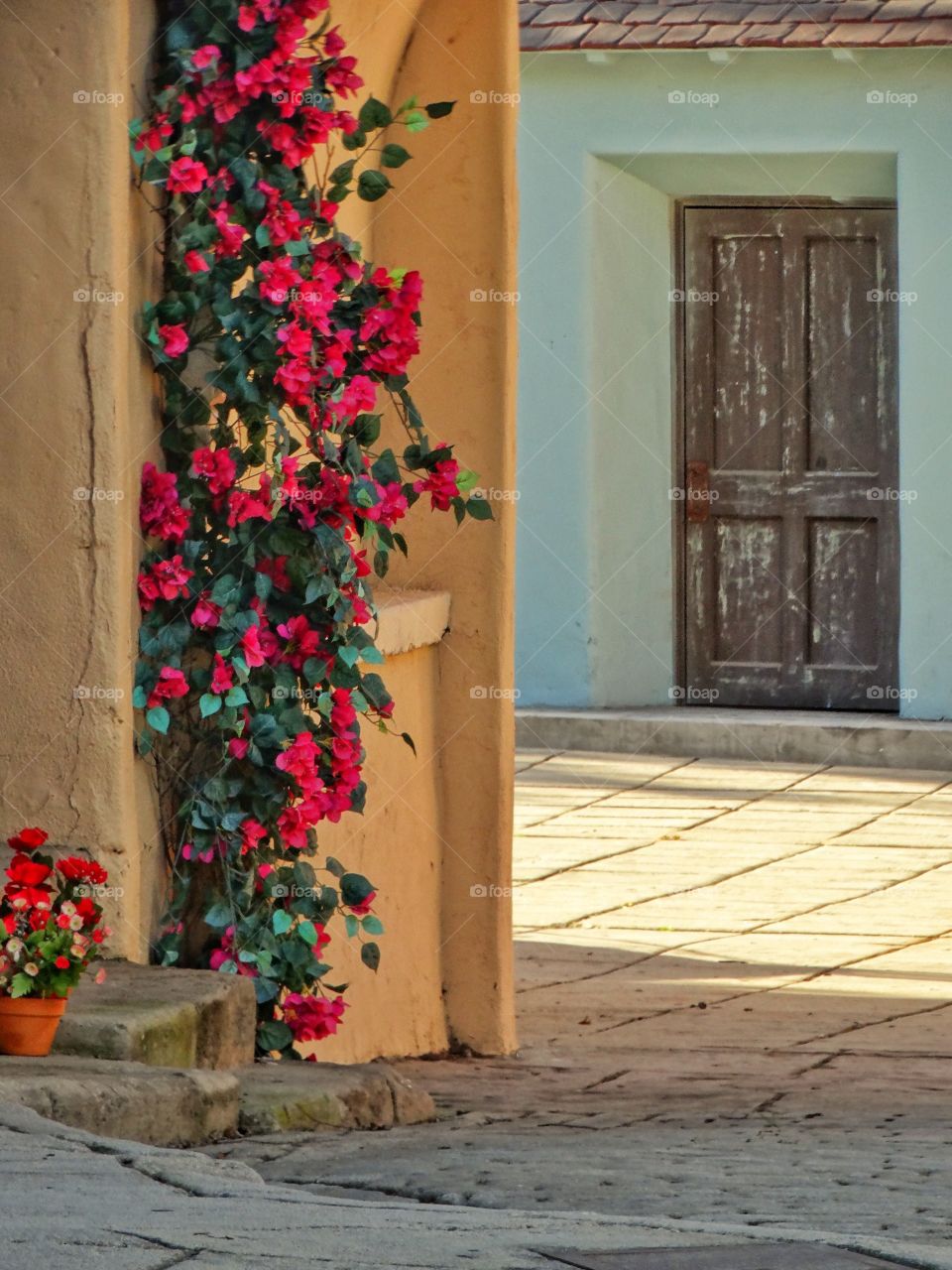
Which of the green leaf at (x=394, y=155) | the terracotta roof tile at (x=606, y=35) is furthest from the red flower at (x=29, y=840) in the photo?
the terracotta roof tile at (x=606, y=35)

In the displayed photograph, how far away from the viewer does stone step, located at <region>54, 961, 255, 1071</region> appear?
4.77m

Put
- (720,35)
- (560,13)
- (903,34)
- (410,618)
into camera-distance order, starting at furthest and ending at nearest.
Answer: (560,13), (720,35), (903,34), (410,618)

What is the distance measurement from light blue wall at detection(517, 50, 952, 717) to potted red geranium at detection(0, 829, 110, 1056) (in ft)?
25.2

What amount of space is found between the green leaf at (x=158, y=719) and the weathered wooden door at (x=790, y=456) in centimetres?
739

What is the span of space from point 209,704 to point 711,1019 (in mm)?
2334

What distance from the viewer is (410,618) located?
6.59 metres

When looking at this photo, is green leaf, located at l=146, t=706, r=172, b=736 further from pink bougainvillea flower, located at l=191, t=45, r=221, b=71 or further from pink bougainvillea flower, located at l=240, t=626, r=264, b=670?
pink bougainvillea flower, located at l=191, t=45, r=221, b=71

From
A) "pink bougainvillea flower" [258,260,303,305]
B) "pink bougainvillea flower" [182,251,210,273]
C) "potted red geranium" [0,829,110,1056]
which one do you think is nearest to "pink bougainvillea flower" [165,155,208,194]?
"pink bougainvillea flower" [182,251,210,273]

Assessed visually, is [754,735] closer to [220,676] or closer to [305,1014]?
[305,1014]

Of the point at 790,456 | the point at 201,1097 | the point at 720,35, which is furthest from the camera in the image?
the point at 790,456

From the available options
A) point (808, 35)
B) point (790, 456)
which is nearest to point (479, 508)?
point (808, 35)

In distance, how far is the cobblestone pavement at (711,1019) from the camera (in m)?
4.21

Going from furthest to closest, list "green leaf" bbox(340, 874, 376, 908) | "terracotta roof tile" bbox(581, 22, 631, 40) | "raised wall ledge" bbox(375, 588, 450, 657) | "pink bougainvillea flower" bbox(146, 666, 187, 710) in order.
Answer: "terracotta roof tile" bbox(581, 22, 631, 40)
"raised wall ledge" bbox(375, 588, 450, 657)
"green leaf" bbox(340, 874, 376, 908)
"pink bougainvillea flower" bbox(146, 666, 187, 710)

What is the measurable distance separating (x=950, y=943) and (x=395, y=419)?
278 cm
